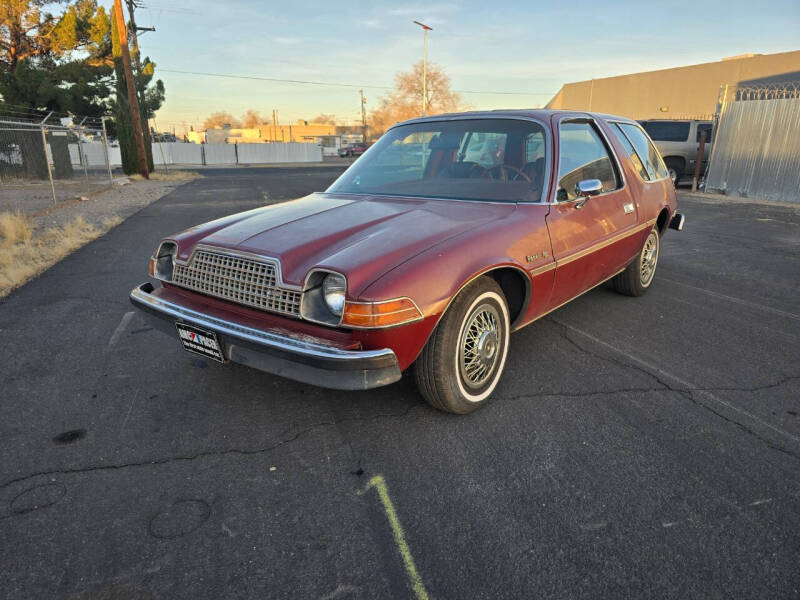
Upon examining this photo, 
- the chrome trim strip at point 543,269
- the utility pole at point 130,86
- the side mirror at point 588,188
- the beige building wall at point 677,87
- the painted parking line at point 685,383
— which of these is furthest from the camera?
the beige building wall at point 677,87

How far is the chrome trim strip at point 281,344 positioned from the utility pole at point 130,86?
2377 centimetres

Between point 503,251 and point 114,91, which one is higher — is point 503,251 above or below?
below

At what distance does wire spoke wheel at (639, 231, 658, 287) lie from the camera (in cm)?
506

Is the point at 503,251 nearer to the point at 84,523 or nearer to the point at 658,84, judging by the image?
the point at 84,523

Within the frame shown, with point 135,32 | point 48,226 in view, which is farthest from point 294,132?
point 48,226

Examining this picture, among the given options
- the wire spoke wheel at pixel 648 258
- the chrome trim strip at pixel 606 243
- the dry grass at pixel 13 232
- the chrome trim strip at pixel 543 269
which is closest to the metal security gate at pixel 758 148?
the wire spoke wheel at pixel 648 258

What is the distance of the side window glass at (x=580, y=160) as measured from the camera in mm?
3555

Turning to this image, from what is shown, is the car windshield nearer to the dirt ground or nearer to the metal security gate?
the dirt ground

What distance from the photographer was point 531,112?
3.79 m

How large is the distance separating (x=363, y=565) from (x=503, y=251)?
1.74 m

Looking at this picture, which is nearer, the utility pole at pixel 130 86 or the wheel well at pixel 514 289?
the wheel well at pixel 514 289

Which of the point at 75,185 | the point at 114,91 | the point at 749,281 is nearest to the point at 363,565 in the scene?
the point at 749,281

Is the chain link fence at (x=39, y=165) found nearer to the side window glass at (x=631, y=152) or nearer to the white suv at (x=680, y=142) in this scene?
the side window glass at (x=631, y=152)

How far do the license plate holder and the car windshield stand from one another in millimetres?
1726
